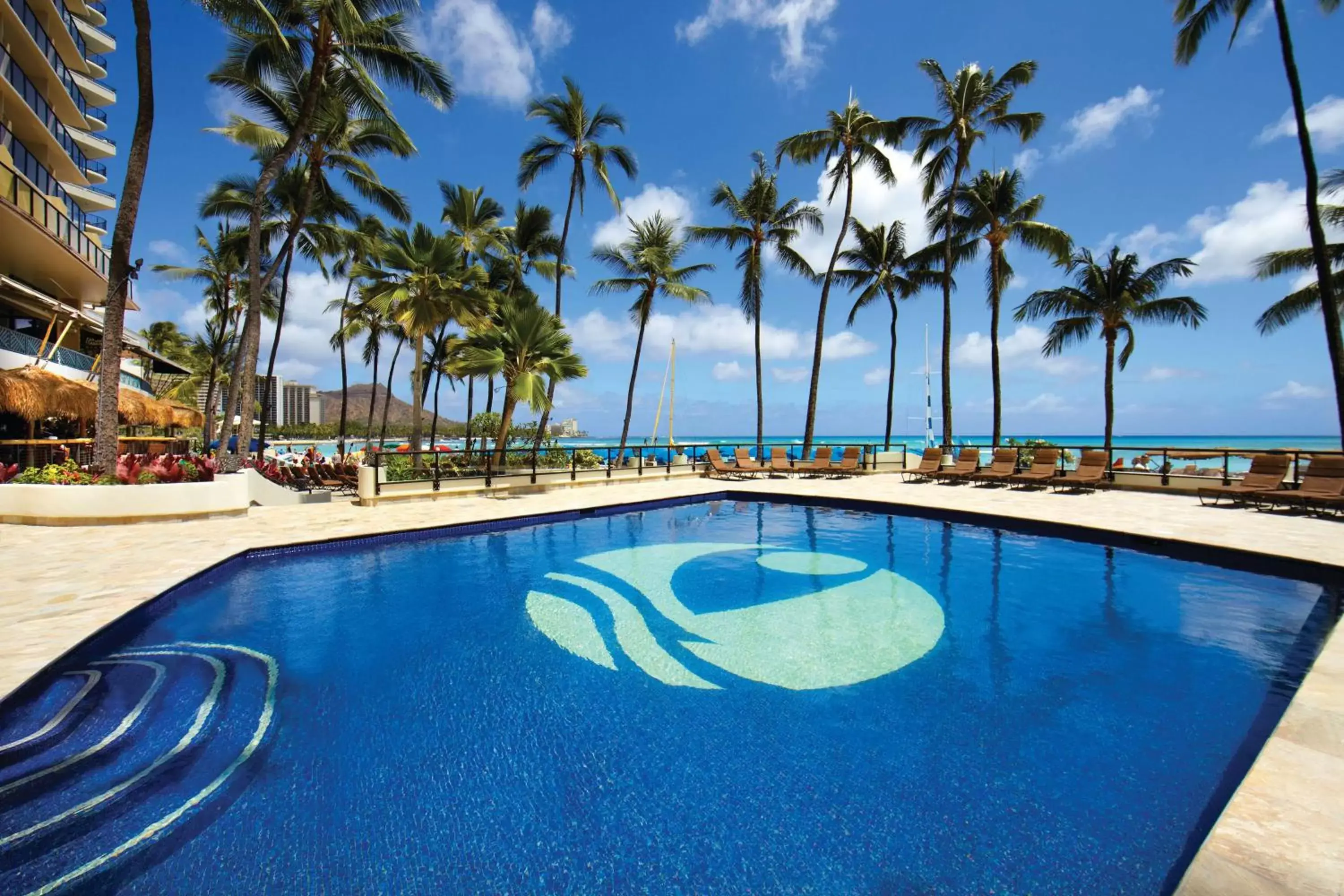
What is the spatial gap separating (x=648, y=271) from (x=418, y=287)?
8.80 m

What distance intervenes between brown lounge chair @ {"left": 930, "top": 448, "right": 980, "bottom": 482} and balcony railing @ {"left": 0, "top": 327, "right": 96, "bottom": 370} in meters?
23.7

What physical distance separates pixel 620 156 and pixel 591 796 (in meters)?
19.6

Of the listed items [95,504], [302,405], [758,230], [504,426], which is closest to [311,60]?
[504,426]

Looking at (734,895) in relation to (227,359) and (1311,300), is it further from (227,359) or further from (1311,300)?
(227,359)

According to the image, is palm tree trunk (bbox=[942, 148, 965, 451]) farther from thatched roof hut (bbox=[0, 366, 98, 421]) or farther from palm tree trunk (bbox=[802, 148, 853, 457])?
thatched roof hut (bbox=[0, 366, 98, 421])

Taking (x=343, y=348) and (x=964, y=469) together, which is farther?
(x=343, y=348)

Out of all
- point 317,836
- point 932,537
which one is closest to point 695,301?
point 932,537

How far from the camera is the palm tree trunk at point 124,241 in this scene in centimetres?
913

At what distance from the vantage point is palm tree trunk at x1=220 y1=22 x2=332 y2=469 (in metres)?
11.2

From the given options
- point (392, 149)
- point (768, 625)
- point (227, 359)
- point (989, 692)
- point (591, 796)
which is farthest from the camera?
point (227, 359)

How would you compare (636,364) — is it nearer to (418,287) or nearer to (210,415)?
(418,287)

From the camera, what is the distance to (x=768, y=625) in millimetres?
5402

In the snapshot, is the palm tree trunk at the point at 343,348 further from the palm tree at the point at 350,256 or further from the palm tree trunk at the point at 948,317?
the palm tree trunk at the point at 948,317

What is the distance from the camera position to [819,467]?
57.7 ft
